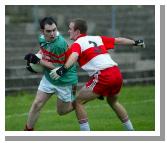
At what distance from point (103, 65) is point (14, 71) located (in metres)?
8.32

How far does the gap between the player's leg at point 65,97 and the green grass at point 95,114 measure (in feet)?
3.53

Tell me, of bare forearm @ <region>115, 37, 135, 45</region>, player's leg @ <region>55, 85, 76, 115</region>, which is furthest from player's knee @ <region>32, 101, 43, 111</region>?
bare forearm @ <region>115, 37, 135, 45</region>

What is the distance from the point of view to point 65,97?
11.4 meters

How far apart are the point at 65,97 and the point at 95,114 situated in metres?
3.46

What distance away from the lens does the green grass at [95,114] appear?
42.3 ft

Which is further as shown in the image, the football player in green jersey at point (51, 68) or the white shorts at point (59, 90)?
the white shorts at point (59, 90)

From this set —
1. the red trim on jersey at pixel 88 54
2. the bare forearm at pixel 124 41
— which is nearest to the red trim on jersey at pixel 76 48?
the red trim on jersey at pixel 88 54

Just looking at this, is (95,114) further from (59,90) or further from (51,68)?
(51,68)

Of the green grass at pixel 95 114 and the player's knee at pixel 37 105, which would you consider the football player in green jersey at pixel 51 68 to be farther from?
the green grass at pixel 95 114

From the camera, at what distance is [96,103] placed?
16.7m

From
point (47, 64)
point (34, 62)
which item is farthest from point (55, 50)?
point (34, 62)

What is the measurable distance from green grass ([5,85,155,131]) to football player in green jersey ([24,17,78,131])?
120 cm
